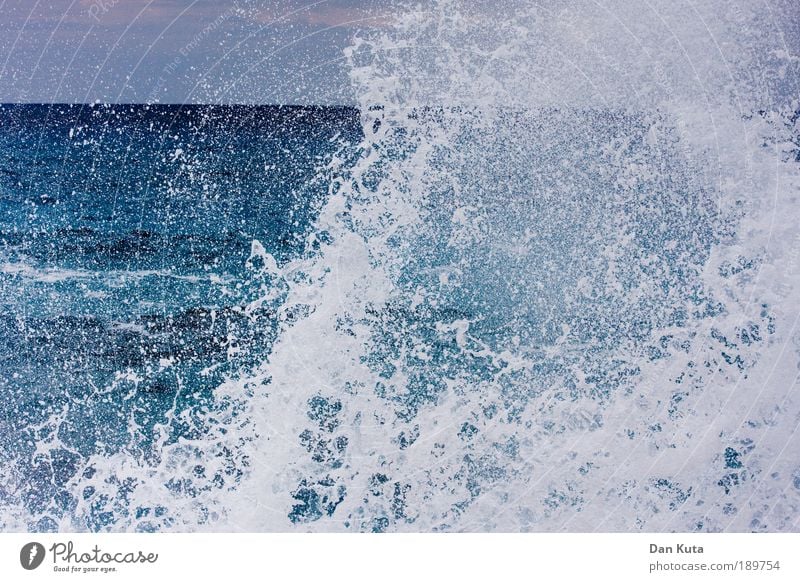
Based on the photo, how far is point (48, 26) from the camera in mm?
3051

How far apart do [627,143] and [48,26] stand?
7.98ft

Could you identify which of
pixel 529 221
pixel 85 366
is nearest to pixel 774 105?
pixel 529 221

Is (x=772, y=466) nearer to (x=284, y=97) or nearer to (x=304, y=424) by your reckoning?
(x=304, y=424)
